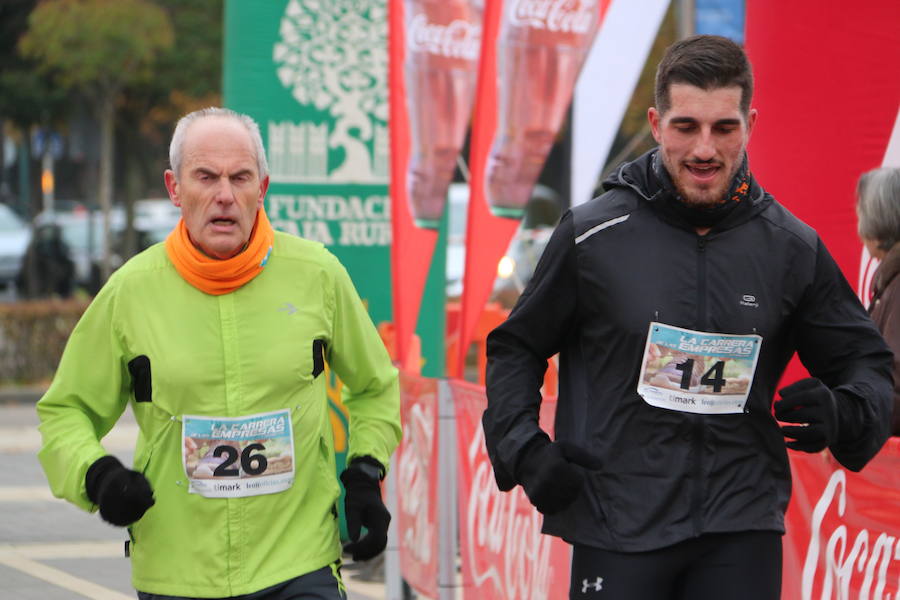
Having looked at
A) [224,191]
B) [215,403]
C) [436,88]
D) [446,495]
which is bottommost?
[446,495]

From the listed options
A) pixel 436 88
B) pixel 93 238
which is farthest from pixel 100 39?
pixel 436 88

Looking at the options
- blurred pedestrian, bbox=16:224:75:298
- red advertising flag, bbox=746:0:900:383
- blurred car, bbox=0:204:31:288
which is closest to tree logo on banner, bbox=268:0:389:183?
red advertising flag, bbox=746:0:900:383

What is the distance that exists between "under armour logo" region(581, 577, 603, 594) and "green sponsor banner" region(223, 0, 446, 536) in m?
5.70

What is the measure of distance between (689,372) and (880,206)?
6.87 feet

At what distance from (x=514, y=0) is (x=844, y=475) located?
11.7ft

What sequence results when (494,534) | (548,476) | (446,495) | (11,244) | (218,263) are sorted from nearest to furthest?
(548,476), (218,263), (494,534), (446,495), (11,244)

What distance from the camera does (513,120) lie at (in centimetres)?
730

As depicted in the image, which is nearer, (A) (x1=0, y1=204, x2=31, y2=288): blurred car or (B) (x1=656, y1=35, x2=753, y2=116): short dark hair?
(B) (x1=656, y1=35, x2=753, y2=116): short dark hair

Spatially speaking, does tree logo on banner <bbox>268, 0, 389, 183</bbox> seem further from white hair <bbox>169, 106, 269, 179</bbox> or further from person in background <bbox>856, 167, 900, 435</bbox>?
white hair <bbox>169, 106, 269, 179</bbox>

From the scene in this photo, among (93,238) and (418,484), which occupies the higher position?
(418,484)

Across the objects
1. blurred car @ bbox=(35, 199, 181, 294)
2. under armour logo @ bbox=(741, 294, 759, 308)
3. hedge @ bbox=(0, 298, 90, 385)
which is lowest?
blurred car @ bbox=(35, 199, 181, 294)

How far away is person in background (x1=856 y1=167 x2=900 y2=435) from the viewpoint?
502cm

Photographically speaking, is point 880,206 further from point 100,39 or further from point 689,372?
point 100,39

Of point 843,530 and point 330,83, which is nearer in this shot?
point 843,530
